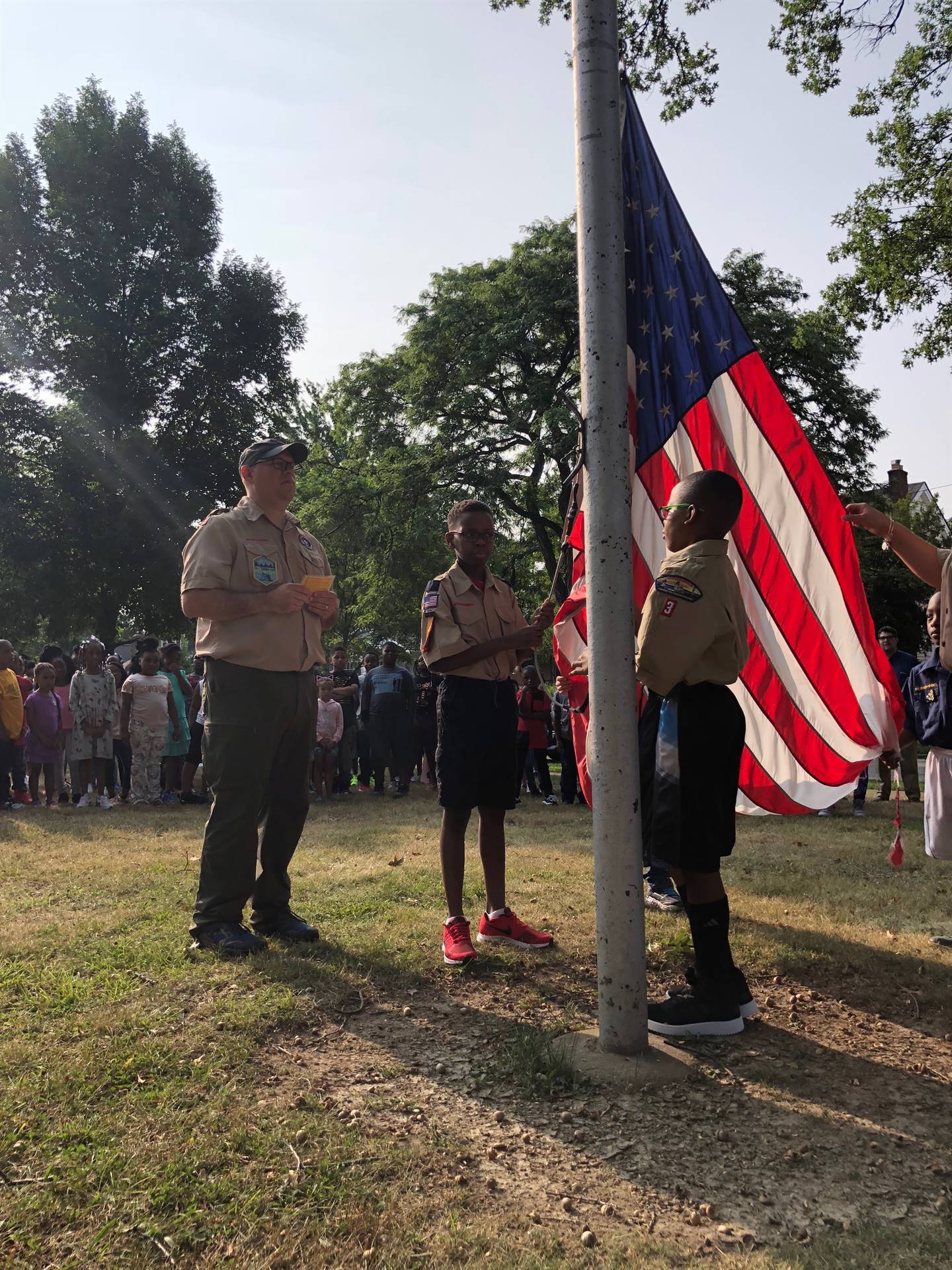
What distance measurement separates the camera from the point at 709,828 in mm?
3625

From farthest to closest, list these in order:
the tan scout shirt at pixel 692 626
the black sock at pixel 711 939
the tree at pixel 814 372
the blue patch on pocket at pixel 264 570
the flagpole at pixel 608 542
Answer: the tree at pixel 814 372 → the blue patch on pocket at pixel 264 570 → the black sock at pixel 711 939 → the tan scout shirt at pixel 692 626 → the flagpole at pixel 608 542

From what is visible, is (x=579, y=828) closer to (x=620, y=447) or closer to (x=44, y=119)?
(x=620, y=447)

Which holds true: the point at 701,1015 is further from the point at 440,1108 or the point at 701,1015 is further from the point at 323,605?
the point at 323,605

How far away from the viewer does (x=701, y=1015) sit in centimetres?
360

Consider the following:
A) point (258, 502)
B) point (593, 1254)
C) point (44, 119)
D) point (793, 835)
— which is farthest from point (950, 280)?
point (44, 119)

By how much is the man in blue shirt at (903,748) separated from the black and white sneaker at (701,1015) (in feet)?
24.4

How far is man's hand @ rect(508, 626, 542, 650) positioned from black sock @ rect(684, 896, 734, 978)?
4.92 feet

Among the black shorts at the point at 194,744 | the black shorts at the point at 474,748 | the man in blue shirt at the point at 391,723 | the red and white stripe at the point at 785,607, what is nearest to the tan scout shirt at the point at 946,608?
the red and white stripe at the point at 785,607

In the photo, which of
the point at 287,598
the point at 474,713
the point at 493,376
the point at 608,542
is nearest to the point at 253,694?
the point at 287,598

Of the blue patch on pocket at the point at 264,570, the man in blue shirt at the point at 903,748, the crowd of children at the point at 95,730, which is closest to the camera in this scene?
the blue patch on pocket at the point at 264,570

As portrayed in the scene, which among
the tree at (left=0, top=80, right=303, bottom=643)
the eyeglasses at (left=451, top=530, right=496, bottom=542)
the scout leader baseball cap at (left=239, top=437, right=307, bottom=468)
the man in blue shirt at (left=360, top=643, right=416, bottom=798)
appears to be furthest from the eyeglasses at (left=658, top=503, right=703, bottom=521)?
the tree at (left=0, top=80, right=303, bottom=643)

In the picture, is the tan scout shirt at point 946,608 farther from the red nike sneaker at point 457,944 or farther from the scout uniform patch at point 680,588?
the red nike sneaker at point 457,944

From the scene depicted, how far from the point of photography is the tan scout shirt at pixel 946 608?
438 centimetres

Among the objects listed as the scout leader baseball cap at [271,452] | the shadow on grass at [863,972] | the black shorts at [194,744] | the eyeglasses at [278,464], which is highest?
the scout leader baseball cap at [271,452]
